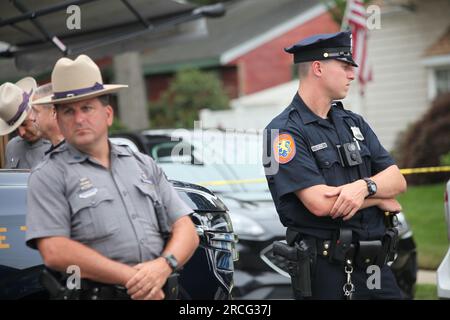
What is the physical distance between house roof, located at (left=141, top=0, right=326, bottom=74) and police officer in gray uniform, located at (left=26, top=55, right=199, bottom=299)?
20135 millimetres

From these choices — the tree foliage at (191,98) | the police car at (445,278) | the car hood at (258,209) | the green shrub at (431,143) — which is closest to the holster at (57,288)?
the police car at (445,278)

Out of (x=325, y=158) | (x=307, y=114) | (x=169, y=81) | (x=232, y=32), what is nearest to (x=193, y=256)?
(x=325, y=158)

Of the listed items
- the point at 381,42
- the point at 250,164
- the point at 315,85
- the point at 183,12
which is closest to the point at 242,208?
the point at 250,164

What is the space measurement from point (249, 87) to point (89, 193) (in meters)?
24.4

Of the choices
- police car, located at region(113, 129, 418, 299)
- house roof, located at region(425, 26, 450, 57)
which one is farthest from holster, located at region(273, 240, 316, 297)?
house roof, located at region(425, 26, 450, 57)

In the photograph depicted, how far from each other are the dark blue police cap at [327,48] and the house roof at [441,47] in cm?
1262

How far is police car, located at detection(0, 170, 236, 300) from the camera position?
369cm

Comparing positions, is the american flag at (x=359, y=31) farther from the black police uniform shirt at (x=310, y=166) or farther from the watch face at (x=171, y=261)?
the watch face at (x=171, y=261)

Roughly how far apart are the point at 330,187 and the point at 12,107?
2.23 metres

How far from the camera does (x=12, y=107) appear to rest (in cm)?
498

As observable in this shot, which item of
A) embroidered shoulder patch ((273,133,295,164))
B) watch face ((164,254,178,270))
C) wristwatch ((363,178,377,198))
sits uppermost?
embroidered shoulder patch ((273,133,295,164))

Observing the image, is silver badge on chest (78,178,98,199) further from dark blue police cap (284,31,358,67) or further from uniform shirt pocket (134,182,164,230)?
dark blue police cap (284,31,358,67)

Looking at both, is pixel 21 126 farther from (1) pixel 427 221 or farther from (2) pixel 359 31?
(2) pixel 359 31
